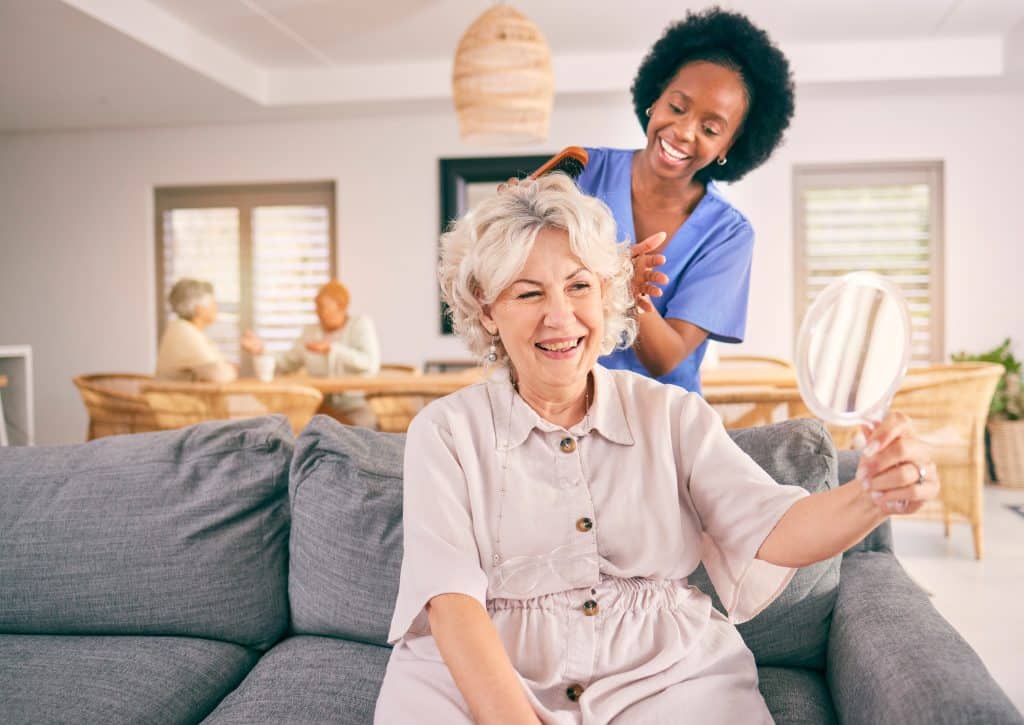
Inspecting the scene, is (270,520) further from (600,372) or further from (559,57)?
(559,57)

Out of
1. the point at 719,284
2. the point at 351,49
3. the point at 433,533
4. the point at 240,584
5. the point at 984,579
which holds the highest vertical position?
the point at 351,49

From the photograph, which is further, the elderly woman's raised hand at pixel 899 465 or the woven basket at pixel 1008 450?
the woven basket at pixel 1008 450

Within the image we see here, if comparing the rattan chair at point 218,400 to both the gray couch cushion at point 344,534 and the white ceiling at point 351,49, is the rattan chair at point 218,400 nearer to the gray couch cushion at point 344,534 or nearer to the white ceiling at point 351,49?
the gray couch cushion at point 344,534

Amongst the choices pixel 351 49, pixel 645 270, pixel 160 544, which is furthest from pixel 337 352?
pixel 645 270

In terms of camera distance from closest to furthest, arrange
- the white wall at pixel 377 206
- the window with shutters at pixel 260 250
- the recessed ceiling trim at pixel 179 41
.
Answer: the recessed ceiling trim at pixel 179 41 < the white wall at pixel 377 206 < the window with shutters at pixel 260 250

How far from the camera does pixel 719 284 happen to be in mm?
1947

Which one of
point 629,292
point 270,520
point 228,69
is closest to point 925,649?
point 629,292

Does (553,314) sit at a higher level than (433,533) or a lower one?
higher

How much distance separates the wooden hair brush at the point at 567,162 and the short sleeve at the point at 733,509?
504 millimetres

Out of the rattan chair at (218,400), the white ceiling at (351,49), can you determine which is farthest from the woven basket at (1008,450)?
the rattan chair at (218,400)

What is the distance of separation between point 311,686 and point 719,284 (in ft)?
3.72

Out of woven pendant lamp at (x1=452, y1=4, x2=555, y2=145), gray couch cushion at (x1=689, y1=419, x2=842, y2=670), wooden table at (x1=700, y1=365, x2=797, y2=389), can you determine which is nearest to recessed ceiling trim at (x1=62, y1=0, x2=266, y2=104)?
woven pendant lamp at (x1=452, y1=4, x2=555, y2=145)

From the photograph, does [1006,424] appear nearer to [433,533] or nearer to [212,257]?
[433,533]

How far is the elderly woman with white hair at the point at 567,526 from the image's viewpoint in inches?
50.2
